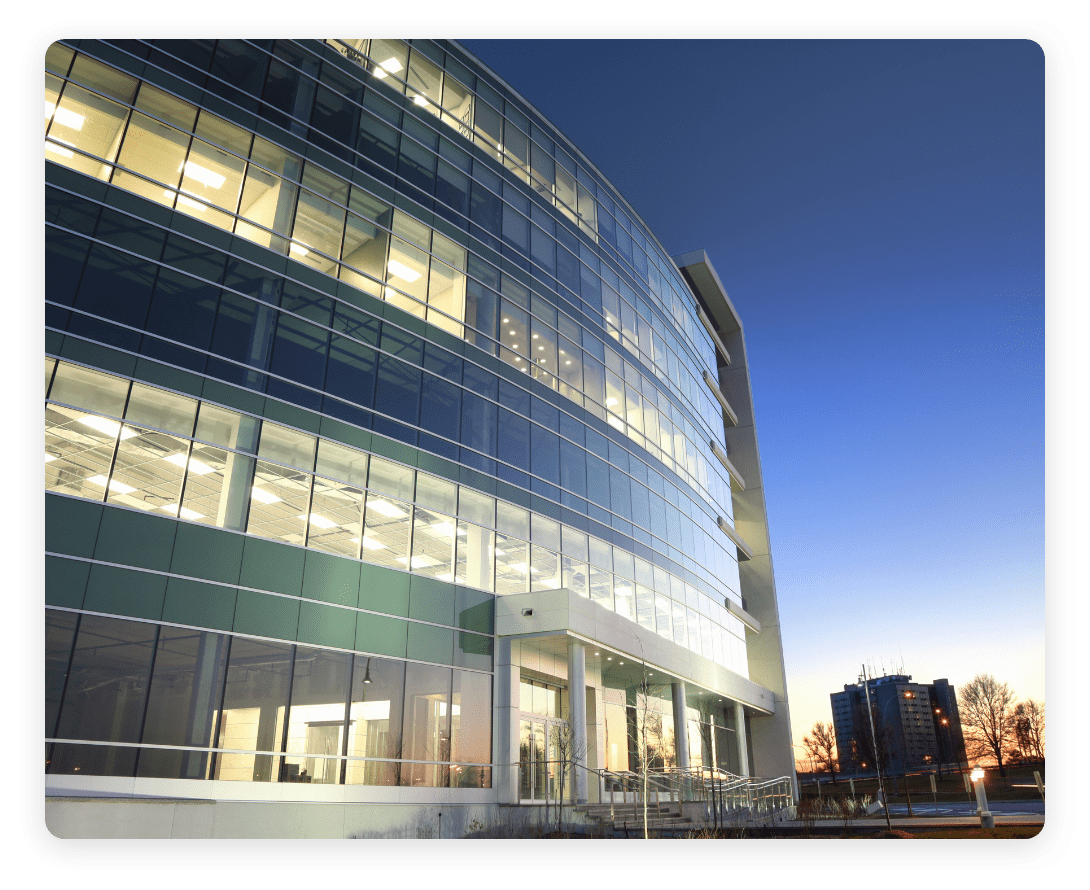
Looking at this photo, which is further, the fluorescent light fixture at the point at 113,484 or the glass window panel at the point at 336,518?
the glass window panel at the point at 336,518

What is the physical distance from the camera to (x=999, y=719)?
31578 mm

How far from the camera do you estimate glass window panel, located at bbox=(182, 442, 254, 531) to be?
1592 centimetres

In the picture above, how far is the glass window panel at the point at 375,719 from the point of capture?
1673 cm

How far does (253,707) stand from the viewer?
1542cm

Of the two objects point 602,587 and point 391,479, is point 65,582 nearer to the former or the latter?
point 391,479

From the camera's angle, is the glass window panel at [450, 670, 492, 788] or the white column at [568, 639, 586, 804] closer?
the glass window panel at [450, 670, 492, 788]

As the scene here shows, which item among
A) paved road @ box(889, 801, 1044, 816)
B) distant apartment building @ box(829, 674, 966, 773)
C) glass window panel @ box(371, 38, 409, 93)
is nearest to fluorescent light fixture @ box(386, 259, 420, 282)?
glass window panel @ box(371, 38, 409, 93)

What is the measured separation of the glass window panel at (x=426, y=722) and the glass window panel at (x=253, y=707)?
130 inches

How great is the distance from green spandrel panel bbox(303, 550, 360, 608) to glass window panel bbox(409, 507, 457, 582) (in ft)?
6.04

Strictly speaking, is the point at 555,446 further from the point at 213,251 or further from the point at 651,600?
the point at 213,251

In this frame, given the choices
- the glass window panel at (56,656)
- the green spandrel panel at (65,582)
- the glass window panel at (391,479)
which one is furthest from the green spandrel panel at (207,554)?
the glass window panel at (391,479)

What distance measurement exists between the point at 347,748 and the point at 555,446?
12606 millimetres

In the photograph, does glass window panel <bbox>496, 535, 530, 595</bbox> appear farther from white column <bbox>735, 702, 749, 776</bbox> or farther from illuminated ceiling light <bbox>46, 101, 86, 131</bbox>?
white column <bbox>735, 702, 749, 776</bbox>

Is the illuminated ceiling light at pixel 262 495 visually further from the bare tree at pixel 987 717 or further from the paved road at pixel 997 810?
the bare tree at pixel 987 717
